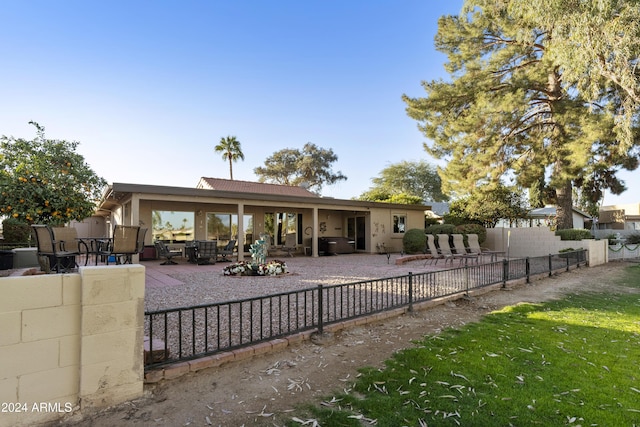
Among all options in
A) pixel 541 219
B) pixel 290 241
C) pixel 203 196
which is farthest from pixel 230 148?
pixel 541 219

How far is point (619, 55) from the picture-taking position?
32.5 ft

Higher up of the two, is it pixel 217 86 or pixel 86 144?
pixel 217 86

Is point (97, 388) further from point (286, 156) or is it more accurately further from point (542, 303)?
point (286, 156)

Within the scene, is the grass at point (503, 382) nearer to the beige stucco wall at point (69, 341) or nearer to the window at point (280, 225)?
the beige stucco wall at point (69, 341)

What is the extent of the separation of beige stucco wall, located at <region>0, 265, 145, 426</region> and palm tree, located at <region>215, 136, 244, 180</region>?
27.5m

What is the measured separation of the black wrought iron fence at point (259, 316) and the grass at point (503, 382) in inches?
42.2

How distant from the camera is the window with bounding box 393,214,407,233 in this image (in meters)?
17.3

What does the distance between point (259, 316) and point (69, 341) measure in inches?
106

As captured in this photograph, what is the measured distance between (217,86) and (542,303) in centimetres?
1356

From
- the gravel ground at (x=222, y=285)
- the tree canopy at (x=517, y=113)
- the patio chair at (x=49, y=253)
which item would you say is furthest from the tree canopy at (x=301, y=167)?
the patio chair at (x=49, y=253)

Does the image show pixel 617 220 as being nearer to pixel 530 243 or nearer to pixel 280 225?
pixel 530 243

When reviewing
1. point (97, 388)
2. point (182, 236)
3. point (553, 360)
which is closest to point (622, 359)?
point (553, 360)

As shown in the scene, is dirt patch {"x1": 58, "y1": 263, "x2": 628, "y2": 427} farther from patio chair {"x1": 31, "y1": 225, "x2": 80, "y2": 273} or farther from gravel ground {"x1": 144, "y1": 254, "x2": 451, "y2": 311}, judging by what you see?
patio chair {"x1": 31, "y1": 225, "x2": 80, "y2": 273}

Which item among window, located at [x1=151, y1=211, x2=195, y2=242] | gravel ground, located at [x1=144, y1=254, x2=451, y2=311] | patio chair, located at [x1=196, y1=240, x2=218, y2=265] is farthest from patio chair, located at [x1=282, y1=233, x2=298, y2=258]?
gravel ground, located at [x1=144, y1=254, x2=451, y2=311]
